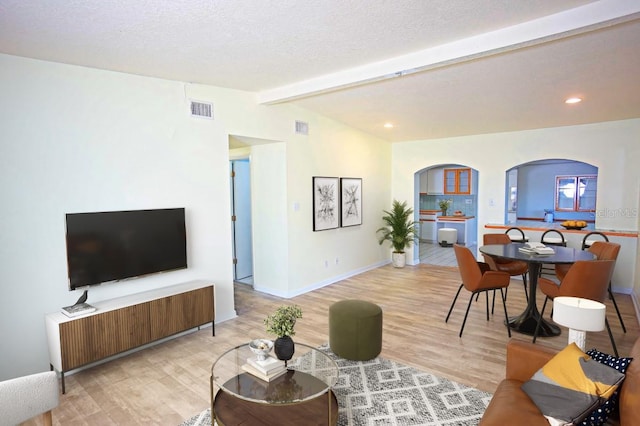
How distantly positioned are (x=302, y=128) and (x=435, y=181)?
6191 millimetres

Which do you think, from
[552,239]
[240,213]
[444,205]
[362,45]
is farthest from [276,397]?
[444,205]

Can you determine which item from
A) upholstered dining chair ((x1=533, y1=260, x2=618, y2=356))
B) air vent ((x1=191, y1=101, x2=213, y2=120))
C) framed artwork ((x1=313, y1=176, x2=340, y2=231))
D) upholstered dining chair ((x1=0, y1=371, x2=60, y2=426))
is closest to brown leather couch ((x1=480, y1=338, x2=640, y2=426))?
upholstered dining chair ((x1=533, y1=260, x2=618, y2=356))

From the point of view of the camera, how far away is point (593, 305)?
2393 millimetres

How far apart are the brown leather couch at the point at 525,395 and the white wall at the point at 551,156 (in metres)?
3.89

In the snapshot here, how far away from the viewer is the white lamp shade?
7.29ft

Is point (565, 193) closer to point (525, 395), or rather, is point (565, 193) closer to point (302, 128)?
point (302, 128)

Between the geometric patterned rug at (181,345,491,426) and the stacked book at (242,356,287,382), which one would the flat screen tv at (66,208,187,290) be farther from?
the stacked book at (242,356,287,382)

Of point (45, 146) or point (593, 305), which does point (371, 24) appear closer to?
point (593, 305)

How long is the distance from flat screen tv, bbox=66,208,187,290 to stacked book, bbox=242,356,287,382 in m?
1.83

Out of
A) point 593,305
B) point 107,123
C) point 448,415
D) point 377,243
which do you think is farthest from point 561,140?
point 107,123

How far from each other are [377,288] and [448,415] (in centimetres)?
335

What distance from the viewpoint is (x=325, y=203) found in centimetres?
600

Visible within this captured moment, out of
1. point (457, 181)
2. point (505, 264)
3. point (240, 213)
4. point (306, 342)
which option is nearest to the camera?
point (306, 342)

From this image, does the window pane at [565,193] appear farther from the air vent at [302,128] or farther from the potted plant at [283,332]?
the potted plant at [283,332]
